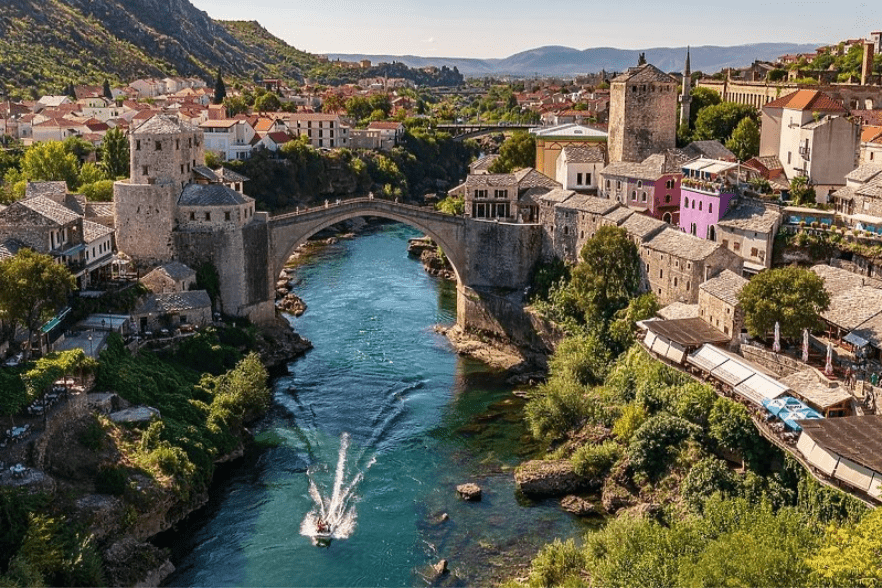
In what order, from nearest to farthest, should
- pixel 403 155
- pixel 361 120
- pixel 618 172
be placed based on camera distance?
1. pixel 618 172
2. pixel 403 155
3. pixel 361 120

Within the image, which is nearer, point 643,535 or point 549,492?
point 643,535

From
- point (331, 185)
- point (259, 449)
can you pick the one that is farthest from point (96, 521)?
point (331, 185)

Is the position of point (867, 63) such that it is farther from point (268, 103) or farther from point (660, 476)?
point (268, 103)

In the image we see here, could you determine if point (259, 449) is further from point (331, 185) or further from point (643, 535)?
point (331, 185)

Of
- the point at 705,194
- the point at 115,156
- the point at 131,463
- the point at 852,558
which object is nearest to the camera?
the point at 852,558

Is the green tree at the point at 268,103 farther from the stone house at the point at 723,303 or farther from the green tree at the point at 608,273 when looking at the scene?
the stone house at the point at 723,303

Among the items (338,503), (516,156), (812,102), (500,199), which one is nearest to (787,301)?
(338,503)
